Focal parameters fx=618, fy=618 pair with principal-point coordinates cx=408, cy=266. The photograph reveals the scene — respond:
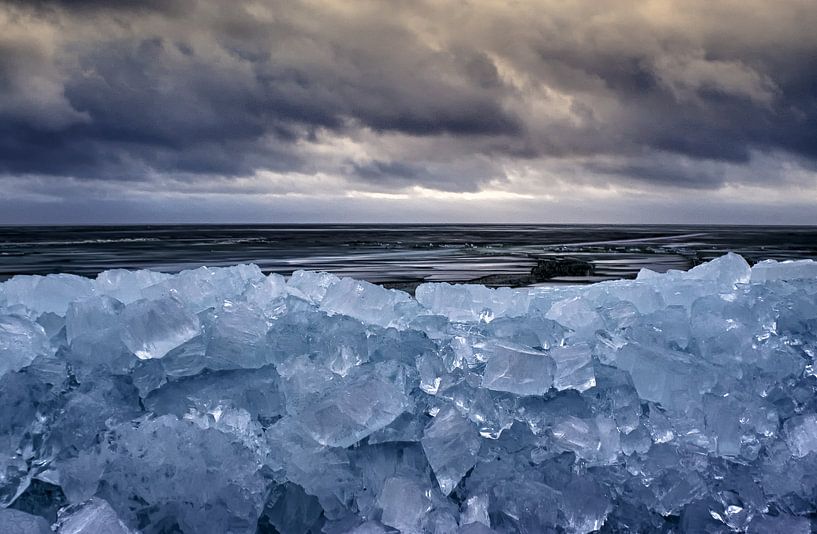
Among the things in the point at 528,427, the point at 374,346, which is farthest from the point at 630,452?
the point at 374,346

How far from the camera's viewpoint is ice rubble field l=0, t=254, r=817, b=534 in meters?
2.19

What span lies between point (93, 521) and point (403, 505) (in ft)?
3.27

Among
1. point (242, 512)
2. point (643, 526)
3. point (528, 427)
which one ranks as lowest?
point (643, 526)

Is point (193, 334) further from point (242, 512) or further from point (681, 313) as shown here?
point (681, 313)

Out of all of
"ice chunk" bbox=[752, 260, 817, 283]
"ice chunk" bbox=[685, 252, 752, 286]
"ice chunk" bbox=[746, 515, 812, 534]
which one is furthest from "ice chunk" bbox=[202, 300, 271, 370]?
"ice chunk" bbox=[752, 260, 817, 283]

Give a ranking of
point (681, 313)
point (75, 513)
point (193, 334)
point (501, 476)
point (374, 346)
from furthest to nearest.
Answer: point (681, 313) < point (374, 346) < point (193, 334) < point (501, 476) < point (75, 513)

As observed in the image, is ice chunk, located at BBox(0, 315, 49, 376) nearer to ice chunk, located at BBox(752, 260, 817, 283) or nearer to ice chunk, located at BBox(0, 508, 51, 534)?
ice chunk, located at BBox(0, 508, 51, 534)

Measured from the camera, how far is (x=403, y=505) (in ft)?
7.16

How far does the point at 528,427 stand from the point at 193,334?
4.62 feet

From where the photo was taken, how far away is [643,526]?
94.4 inches

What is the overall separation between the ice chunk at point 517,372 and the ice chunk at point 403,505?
1.69ft

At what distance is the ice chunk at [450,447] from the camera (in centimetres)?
228

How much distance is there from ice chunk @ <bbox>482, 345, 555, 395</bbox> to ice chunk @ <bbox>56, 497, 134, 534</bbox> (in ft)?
4.54

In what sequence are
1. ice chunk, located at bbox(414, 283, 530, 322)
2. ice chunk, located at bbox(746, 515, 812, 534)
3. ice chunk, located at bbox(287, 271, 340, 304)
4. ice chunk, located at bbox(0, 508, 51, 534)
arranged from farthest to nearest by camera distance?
ice chunk, located at bbox(287, 271, 340, 304), ice chunk, located at bbox(414, 283, 530, 322), ice chunk, located at bbox(746, 515, 812, 534), ice chunk, located at bbox(0, 508, 51, 534)
